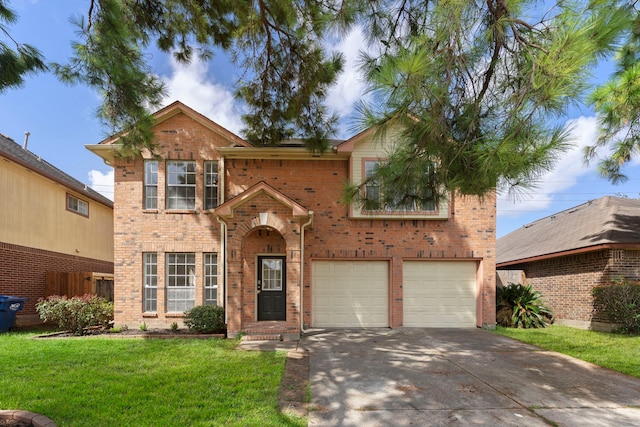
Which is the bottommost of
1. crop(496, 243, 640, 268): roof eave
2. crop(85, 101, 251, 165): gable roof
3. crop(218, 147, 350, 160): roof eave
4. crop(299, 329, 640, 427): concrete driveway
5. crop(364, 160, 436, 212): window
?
crop(299, 329, 640, 427): concrete driveway

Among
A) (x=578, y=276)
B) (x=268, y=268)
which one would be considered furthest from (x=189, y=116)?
(x=578, y=276)

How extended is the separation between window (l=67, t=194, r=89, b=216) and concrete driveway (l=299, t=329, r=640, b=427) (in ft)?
40.9

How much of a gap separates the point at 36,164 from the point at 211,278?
957cm

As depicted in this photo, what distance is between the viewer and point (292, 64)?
22.9 feet

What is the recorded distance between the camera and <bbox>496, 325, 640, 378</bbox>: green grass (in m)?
6.69

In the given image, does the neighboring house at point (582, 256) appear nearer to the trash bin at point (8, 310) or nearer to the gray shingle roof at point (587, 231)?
the gray shingle roof at point (587, 231)

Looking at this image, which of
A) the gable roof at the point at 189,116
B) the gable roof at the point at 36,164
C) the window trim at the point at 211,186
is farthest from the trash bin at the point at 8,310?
the window trim at the point at 211,186

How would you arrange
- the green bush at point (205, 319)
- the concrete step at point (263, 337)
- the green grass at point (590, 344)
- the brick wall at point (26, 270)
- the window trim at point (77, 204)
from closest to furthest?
the green grass at point (590, 344) < the concrete step at point (263, 337) < the green bush at point (205, 319) < the brick wall at point (26, 270) < the window trim at point (77, 204)

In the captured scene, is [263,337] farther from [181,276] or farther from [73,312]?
[73,312]

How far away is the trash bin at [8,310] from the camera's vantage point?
980 centimetres

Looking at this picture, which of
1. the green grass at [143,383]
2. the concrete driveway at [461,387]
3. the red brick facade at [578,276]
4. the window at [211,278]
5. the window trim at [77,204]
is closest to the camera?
the green grass at [143,383]

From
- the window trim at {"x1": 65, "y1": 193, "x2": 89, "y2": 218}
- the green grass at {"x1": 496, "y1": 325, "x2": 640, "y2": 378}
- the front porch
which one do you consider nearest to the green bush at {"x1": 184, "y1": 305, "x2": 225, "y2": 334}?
the front porch

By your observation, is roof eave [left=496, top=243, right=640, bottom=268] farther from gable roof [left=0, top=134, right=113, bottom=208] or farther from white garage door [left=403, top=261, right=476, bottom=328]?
gable roof [left=0, top=134, right=113, bottom=208]

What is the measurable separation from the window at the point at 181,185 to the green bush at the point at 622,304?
40.9 feet
